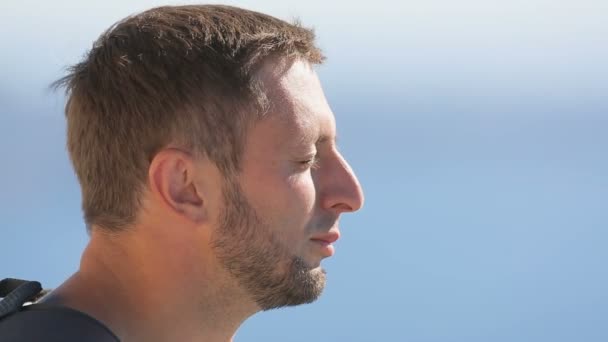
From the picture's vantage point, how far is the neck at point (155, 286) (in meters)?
1.50

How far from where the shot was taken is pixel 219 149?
150 cm

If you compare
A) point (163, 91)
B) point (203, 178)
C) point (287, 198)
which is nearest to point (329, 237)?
point (287, 198)

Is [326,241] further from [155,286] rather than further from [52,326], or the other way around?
[52,326]

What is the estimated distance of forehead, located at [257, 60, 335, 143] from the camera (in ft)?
4.97

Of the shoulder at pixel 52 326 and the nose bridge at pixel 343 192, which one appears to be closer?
the shoulder at pixel 52 326

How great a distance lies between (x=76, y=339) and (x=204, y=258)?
1.03 feet

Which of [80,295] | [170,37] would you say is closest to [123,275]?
[80,295]

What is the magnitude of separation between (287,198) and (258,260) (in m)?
0.14

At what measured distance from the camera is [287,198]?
Answer: 1.51 meters

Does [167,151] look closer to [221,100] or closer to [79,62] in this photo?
[221,100]

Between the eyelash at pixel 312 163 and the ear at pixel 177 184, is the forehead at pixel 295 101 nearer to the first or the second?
the eyelash at pixel 312 163

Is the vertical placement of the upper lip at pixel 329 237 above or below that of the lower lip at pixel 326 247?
above

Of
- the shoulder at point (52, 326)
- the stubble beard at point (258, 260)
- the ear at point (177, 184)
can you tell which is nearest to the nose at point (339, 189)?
the stubble beard at point (258, 260)

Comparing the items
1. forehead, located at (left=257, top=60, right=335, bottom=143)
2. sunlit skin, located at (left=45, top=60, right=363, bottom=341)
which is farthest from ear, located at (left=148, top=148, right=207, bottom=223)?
forehead, located at (left=257, top=60, right=335, bottom=143)
